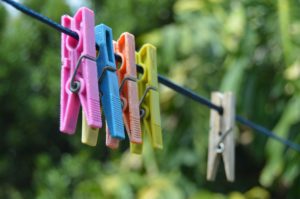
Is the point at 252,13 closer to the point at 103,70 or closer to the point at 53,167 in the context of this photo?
the point at 53,167

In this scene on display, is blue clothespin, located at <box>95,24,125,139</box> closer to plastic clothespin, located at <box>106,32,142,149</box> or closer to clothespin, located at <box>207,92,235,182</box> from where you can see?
plastic clothespin, located at <box>106,32,142,149</box>

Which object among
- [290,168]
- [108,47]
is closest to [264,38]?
[290,168]

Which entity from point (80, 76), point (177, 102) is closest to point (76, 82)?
point (80, 76)

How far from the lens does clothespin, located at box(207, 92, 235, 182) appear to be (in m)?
1.78

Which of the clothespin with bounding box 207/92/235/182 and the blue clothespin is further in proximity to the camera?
the clothespin with bounding box 207/92/235/182

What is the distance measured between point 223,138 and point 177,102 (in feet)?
6.00

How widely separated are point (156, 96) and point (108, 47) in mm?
166

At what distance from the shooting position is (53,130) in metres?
4.69

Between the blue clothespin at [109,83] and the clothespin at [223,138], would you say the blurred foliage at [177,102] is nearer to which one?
the clothespin at [223,138]

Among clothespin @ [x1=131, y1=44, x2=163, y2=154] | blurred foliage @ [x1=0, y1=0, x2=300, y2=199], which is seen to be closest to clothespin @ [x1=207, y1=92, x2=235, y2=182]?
clothespin @ [x1=131, y1=44, x2=163, y2=154]

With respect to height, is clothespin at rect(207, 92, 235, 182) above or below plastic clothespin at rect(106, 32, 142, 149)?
below

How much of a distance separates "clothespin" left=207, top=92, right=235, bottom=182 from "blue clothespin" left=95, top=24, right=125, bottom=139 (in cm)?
56

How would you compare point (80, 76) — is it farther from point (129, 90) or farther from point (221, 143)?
point (221, 143)

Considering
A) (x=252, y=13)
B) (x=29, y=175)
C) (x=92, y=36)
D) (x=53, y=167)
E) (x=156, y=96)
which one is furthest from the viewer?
(x=29, y=175)
